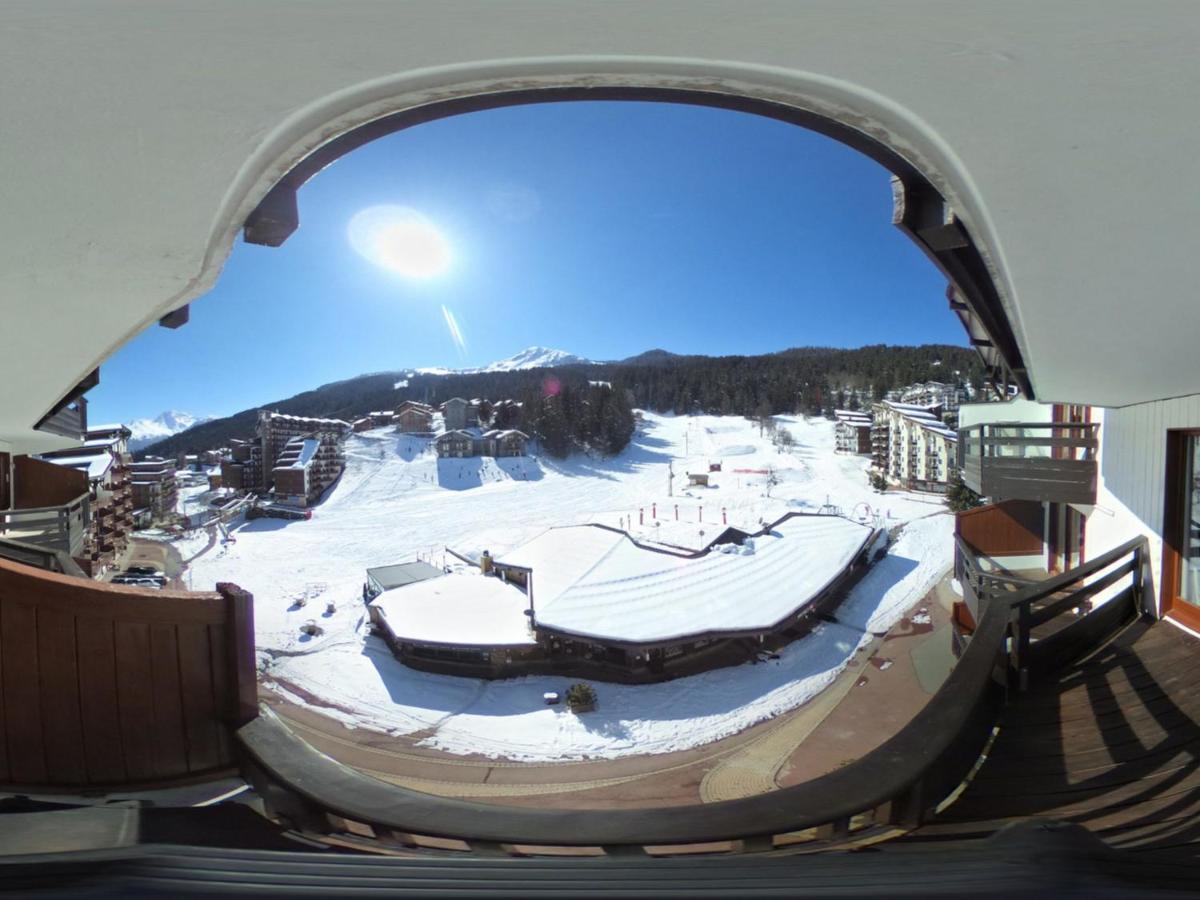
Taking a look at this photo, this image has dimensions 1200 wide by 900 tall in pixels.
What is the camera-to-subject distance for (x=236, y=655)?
2061 millimetres

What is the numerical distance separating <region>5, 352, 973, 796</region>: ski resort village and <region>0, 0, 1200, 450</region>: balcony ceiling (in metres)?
5.92

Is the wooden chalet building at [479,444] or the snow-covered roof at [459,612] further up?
the wooden chalet building at [479,444]

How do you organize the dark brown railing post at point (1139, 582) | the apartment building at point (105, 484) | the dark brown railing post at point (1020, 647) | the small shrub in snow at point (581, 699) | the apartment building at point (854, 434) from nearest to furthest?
the dark brown railing post at point (1020, 647)
the dark brown railing post at point (1139, 582)
the small shrub in snow at point (581, 699)
the apartment building at point (105, 484)
the apartment building at point (854, 434)

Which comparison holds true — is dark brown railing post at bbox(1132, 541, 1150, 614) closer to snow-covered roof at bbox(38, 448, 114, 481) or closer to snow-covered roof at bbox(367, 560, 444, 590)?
snow-covered roof at bbox(367, 560, 444, 590)

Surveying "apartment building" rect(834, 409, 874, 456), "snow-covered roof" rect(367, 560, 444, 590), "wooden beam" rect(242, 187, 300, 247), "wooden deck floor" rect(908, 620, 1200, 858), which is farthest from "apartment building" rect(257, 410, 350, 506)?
"apartment building" rect(834, 409, 874, 456)

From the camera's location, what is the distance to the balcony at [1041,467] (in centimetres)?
568

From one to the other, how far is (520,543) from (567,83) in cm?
2392

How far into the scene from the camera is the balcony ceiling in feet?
2.91

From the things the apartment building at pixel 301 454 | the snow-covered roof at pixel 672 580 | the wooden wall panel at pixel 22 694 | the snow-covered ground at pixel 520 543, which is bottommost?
the snow-covered ground at pixel 520 543

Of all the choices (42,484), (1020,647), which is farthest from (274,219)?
(42,484)

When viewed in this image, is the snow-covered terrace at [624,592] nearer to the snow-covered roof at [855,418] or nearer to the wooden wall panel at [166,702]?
the wooden wall panel at [166,702]

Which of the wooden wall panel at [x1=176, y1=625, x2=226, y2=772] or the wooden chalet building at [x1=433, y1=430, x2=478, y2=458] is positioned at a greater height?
the wooden wall panel at [x1=176, y1=625, x2=226, y2=772]

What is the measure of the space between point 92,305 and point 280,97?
1.33 meters

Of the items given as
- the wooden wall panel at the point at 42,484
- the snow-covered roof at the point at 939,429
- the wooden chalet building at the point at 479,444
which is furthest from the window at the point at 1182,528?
the wooden chalet building at the point at 479,444
